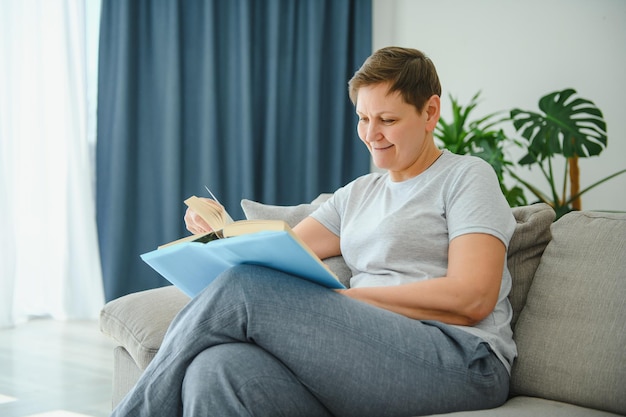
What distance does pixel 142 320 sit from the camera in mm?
1706

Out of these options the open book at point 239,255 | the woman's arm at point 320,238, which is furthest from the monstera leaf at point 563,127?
the open book at point 239,255

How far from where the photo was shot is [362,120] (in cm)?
166

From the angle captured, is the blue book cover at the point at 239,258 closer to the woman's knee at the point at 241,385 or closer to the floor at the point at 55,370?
the woman's knee at the point at 241,385

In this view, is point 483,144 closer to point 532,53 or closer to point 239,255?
point 532,53

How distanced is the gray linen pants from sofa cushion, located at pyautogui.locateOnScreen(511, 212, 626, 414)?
0.85ft

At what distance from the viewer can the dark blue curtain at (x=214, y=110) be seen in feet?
12.5

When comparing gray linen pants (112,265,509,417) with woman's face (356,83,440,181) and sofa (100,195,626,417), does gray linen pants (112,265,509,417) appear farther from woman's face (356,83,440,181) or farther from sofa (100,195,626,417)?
woman's face (356,83,440,181)

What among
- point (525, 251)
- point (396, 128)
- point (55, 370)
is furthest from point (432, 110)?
point (55, 370)

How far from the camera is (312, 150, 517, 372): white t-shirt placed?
1433mm

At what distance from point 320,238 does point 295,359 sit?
0.64 m

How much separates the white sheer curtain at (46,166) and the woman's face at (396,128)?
2.51 meters

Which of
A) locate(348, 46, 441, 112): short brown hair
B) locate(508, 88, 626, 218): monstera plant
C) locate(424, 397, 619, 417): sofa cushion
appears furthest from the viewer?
locate(508, 88, 626, 218): monstera plant

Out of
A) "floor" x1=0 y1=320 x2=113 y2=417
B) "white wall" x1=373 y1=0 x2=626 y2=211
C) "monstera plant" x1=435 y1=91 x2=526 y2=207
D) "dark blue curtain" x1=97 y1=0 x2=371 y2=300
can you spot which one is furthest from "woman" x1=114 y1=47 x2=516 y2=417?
"dark blue curtain" x1=97 y1=0 x2=371 y2=300

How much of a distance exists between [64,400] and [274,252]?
156cm
